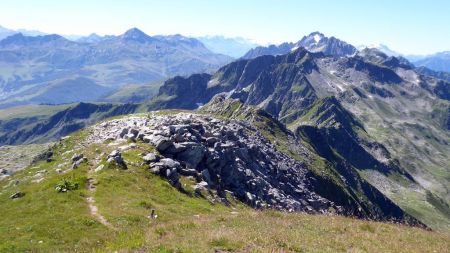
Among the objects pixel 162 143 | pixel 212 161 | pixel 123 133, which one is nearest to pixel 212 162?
pixel 212 161

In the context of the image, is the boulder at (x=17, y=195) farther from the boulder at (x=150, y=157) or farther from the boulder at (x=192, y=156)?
the boulder at (x=192, y=156)

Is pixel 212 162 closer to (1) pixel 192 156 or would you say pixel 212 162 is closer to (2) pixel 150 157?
(1) pixel 192 156

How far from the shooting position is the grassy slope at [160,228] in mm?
22562

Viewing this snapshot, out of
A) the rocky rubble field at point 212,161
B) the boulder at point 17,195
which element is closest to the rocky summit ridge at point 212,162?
the rocky rubble field at point 212,161

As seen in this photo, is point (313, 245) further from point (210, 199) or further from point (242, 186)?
point (242, 186)

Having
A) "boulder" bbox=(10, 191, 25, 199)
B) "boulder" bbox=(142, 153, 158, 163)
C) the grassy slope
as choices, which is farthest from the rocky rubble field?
"boulder" bbox=(10, 191, 25, 199)

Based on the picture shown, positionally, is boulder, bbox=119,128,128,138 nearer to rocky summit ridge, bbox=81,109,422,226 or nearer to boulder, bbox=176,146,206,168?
rocky summit ridge, bbox=81,109,422,226

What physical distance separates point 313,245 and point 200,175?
32.2m

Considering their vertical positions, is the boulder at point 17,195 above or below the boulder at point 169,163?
below

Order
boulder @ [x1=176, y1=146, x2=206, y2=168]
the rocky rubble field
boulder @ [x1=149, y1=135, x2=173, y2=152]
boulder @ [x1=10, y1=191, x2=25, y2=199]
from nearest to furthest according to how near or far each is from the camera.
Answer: boulder @ [x1=10, y1=191, x2=25, y2=199] < the rocky rubble field < boulder @ [x1=149, y1=135, x2=173, y2=152] < boulder @ [x1=176, y1=146, x2=206, y2=168]

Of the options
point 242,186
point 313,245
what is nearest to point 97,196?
point 313,245

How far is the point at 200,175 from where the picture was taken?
53.9m

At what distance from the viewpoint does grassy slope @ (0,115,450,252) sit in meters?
22.6

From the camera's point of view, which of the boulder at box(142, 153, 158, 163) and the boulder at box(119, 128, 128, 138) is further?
the boulder at box(119, 128, 128, 138)
